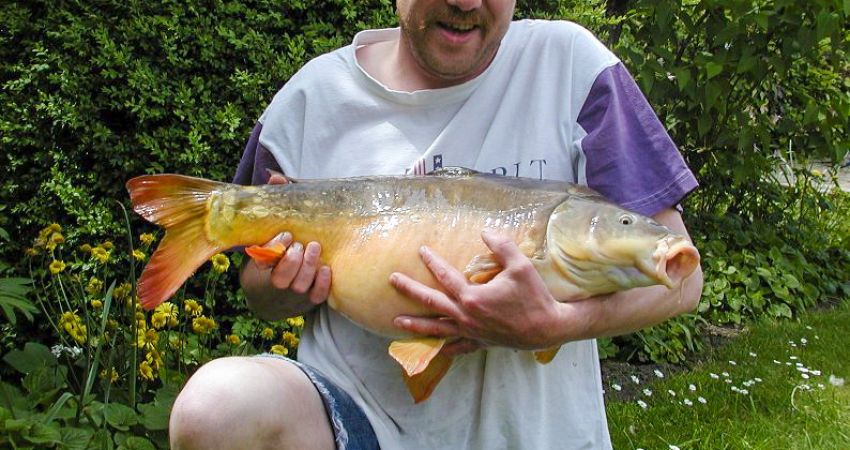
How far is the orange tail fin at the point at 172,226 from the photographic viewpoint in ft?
6.25

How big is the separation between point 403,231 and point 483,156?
0.37 meters

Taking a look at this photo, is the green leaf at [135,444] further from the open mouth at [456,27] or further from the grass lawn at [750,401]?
the grass lawn at [750,401]

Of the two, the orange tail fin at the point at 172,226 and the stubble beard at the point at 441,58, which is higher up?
the stubble beard at the point at 441,58

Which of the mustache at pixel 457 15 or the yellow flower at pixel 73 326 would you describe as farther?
the yellow flower at pixel 73 326

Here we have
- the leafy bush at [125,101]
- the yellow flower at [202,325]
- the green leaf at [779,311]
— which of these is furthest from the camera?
the green leaf at [779,311]

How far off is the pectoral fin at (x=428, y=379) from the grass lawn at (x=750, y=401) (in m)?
1.70

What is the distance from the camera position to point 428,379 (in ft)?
6.32

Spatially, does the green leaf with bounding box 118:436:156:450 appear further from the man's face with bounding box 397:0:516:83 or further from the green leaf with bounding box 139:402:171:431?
the man's face with bounding box 397:0:516:83

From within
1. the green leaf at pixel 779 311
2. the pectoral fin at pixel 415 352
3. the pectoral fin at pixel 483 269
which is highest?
the pectoral fin at pixel 483 269

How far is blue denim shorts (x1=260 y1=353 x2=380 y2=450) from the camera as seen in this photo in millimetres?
1968

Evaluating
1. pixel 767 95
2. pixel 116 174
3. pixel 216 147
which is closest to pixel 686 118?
pixel 767 95

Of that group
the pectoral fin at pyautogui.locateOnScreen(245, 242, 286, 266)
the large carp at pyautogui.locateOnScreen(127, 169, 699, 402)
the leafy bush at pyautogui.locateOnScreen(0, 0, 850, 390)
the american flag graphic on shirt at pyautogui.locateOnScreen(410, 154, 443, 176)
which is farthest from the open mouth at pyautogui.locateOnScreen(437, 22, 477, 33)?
the leafy bush at pyautogui.locateOnScreen(0, 0, 850, 390)

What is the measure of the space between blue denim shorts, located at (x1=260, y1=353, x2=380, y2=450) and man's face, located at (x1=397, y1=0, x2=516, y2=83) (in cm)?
81

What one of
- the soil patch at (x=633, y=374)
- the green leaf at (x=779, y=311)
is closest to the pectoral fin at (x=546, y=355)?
the soil patch at (x=633, y=374)
